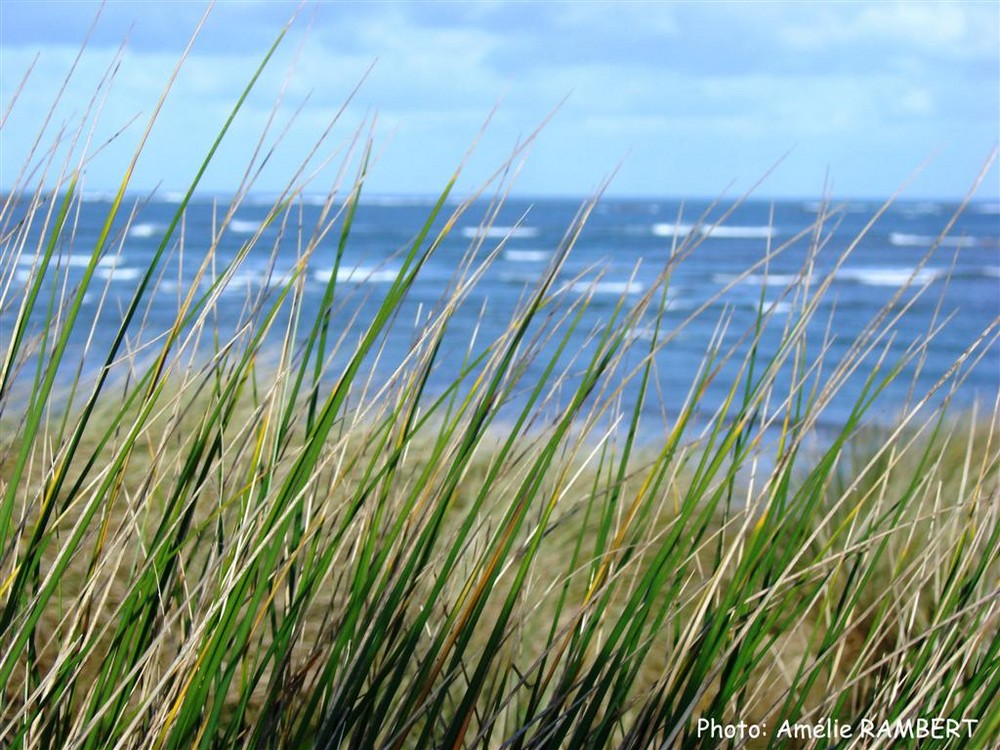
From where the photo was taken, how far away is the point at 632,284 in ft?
14.8

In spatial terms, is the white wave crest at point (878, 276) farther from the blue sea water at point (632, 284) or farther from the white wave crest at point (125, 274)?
the white wave crest at point (125, 274)

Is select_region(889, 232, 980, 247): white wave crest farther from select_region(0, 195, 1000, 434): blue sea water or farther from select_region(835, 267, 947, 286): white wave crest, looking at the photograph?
select_region(835, 267, 947, 286): white wave crest

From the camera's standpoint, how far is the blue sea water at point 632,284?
48.3 inches

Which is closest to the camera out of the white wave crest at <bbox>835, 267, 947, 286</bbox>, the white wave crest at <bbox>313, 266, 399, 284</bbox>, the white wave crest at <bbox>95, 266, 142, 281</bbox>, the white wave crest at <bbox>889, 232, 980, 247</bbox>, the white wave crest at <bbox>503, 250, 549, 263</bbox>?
the white wave crest at <bbox>313, 266, 399, 284</bbox>

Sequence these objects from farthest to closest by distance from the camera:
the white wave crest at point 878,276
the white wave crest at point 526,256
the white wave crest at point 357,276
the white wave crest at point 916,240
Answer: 1. the white wave crest at point 916,240
2. the white wave crest at point 526,256
3. the white wave crest at point 878,276
4. the white wave crest at point 357,276

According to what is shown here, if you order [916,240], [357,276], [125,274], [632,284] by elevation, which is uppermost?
[632,284]

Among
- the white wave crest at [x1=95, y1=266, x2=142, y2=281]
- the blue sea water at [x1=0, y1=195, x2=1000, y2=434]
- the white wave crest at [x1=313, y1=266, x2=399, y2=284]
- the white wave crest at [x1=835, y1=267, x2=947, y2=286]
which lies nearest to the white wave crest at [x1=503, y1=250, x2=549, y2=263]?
the blue sea water at [x1=0, y1=195, x2=1000, y2=434]

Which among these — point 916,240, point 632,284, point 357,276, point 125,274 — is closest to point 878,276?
point 916,240

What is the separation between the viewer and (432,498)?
1.13 meters

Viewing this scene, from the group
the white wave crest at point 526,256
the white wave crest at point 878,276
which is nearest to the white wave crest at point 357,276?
the white wave crest at point 526,256

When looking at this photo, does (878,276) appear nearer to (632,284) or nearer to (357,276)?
(357,276)

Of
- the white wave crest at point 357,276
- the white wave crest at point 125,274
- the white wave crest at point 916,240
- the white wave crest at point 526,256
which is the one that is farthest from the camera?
the white wave crest at point 916,240

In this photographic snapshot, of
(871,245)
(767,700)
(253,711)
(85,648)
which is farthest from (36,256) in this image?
(871,245)

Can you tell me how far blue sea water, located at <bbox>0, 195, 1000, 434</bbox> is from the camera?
1.23 metres
